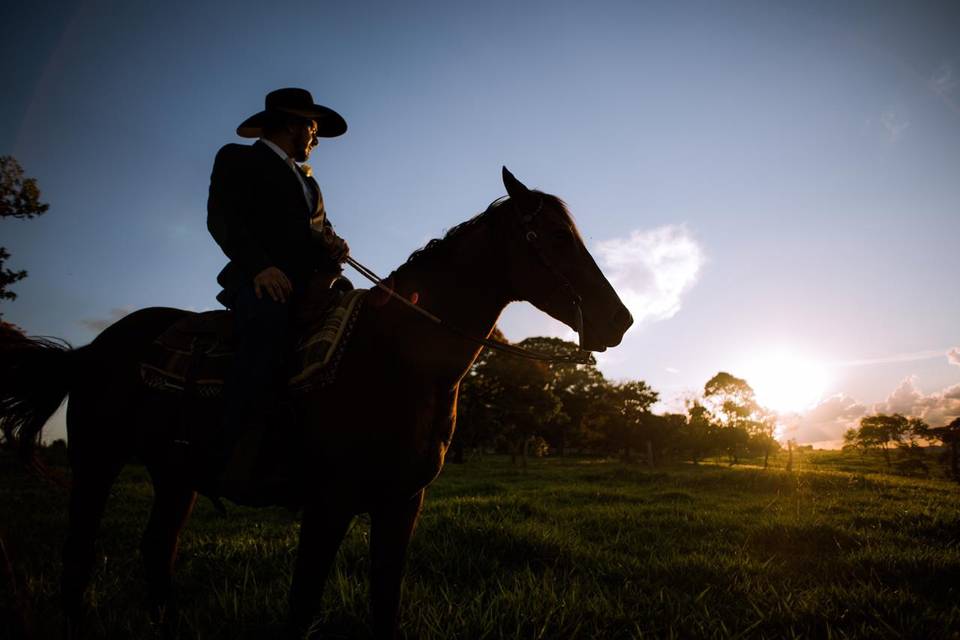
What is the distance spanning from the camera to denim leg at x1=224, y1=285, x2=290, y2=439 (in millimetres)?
2406

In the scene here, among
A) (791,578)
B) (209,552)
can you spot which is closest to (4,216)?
(209,552)

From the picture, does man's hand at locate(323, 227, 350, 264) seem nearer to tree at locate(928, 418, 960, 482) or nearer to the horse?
the horse

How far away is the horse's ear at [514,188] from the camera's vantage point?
2798 millimetres

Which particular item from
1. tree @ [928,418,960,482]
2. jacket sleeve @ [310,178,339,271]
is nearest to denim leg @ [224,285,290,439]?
jacket sleeve @ [310,178,339,271]

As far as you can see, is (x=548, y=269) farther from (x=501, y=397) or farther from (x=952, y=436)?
(x=952, y=436)

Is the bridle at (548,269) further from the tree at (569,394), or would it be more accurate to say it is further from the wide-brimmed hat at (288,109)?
the tree at (569,394)

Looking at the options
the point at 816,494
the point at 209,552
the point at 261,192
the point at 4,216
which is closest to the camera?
the point at 261,192

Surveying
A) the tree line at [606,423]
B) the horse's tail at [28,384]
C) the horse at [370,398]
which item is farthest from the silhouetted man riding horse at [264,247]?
the tree line at [606,423]

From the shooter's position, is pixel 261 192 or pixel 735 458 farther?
pixel 735 458

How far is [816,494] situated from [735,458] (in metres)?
46.8

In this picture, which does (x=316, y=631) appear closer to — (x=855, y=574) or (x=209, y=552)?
(x=209, y=552)

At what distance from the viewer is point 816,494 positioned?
12.7 meters

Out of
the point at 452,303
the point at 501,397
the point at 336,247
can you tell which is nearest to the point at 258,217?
the point at 336,247

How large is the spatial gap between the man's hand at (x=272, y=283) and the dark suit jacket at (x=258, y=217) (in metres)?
0.08
